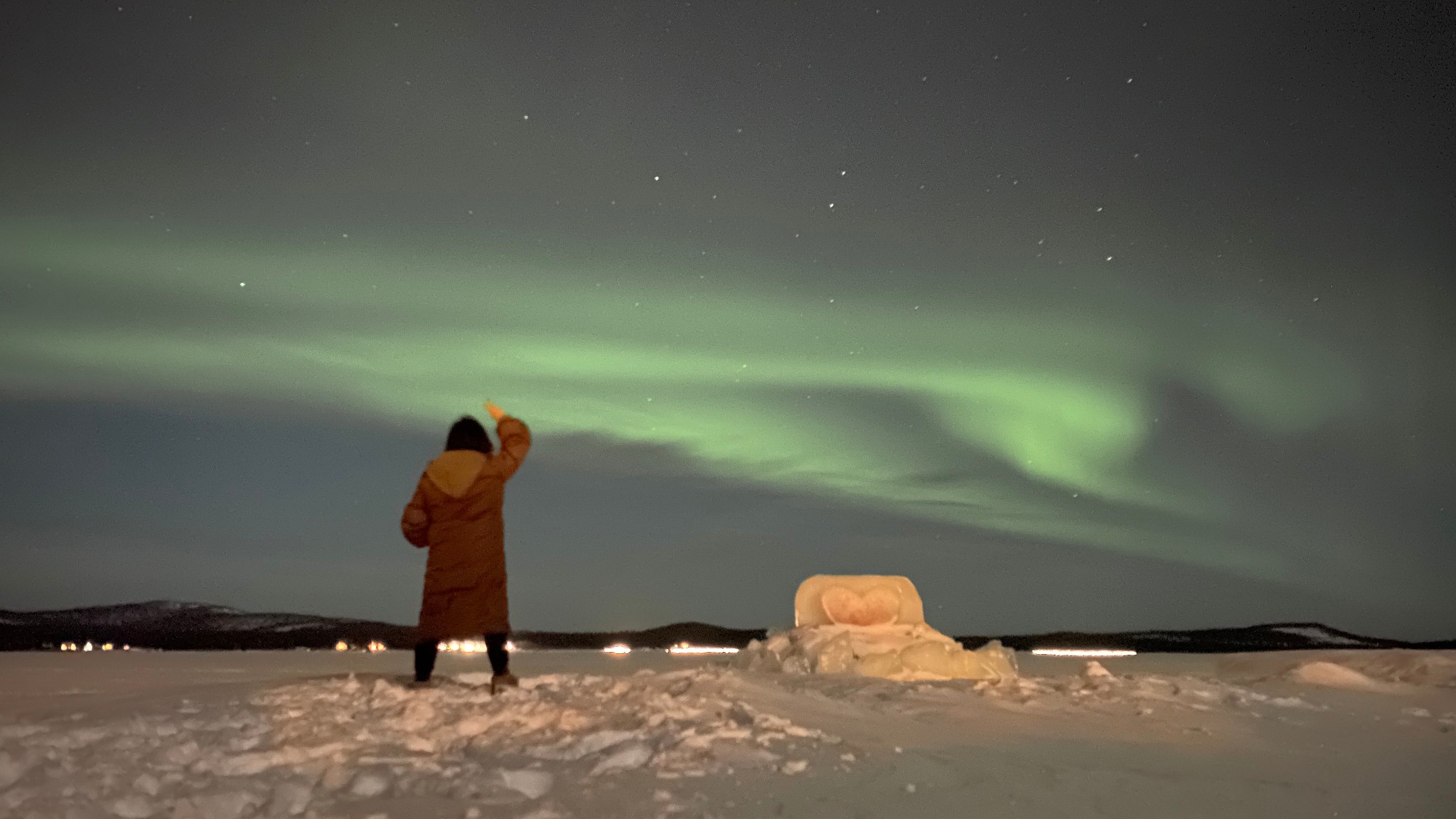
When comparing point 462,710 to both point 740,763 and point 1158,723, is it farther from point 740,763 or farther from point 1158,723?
point 1158,723

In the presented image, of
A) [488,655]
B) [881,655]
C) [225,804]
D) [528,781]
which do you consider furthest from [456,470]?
[881,655]

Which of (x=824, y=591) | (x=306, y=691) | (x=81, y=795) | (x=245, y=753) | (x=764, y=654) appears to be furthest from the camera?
(x=824, y=591)

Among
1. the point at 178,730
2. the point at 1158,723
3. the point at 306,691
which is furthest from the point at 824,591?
the point at 178,730

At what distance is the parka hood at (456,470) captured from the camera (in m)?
7.86

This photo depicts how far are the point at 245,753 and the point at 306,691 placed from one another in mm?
1946

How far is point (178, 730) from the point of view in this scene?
5.75m

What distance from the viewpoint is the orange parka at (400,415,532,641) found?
785 cm

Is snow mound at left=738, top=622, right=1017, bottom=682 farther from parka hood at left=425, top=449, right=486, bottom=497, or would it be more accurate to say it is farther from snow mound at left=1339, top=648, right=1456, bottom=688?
parka hood at left=425, top=449, right=486, bottom=497

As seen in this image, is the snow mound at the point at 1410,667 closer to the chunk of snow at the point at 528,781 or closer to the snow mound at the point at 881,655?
the snow mound at the point at 881,655

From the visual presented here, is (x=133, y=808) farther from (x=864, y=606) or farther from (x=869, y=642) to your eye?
(x=864, y=606)

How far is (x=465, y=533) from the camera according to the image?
311 inches

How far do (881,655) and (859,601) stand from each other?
1.73 metres

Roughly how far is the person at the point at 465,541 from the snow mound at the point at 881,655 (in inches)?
245

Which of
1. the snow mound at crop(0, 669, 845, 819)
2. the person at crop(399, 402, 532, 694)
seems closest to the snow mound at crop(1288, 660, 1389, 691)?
the snow mound at crop(0, 669, 845, 819)
